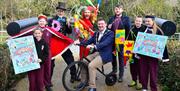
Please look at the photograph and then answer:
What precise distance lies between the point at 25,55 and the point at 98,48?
1507 mm

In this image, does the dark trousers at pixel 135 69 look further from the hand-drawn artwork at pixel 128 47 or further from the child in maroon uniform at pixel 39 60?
the child in maroon uniform at pixel 39 60

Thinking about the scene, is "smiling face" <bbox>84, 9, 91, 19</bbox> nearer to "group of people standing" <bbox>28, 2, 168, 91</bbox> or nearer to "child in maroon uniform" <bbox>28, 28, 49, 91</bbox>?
"group of people standing" <bbox>28, 2, 168, 91</bbox>

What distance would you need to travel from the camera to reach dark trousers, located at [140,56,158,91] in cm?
734

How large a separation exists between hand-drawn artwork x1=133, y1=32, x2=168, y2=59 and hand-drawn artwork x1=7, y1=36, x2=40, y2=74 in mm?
2020

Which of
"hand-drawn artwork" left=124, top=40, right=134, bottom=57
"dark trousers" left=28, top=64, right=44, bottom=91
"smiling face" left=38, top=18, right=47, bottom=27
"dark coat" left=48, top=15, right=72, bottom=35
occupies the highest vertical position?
"smiling face" left=38, top=18, right=47, bottom=27

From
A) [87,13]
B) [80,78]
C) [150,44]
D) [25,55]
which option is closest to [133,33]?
[150,44]

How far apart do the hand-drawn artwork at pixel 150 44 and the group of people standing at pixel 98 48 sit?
0.40 feet

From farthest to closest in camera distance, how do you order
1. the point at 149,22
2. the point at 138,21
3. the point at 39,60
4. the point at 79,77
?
1. the point at 79,77
2. the point at 138,21
3. the point at 149,22
4. the point at 39,60

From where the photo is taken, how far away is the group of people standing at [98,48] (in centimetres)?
699

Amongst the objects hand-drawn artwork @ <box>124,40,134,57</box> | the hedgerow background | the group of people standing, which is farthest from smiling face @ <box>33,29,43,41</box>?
the hedgerow background

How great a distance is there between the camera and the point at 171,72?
312 inches

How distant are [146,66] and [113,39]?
2.85 ft

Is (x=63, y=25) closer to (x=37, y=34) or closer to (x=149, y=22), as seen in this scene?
(x=37, y=34)

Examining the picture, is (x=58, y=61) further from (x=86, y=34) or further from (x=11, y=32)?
(x=11, y=32)
